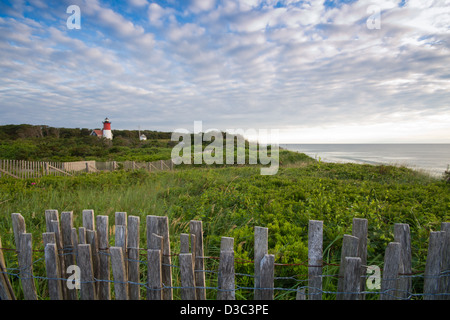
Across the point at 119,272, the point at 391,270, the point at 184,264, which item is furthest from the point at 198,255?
the point at 391,270

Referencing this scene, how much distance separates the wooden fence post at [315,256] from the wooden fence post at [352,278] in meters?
0.19

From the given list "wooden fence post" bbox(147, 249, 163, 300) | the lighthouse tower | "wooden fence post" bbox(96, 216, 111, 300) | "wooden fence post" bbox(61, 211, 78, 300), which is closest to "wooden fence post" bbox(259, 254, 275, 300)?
"wooden fence post" bbox(147, 249, 163, 300)

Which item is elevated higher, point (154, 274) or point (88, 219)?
point (88, 219)

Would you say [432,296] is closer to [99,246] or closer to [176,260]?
[176,260]

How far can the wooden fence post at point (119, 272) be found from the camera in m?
1.99

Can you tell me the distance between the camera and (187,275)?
1.93 m

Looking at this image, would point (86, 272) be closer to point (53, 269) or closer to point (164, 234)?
point (53, 269)

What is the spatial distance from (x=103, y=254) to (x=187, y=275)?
78cm

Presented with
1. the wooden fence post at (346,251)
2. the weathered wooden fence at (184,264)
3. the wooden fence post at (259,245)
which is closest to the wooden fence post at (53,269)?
the weathered wooden fence at (184,264)

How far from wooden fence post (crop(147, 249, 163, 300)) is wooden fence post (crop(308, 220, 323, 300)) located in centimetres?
119

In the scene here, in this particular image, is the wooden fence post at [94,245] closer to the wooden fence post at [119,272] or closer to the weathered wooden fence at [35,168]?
the wooden fence post at [119,272]
